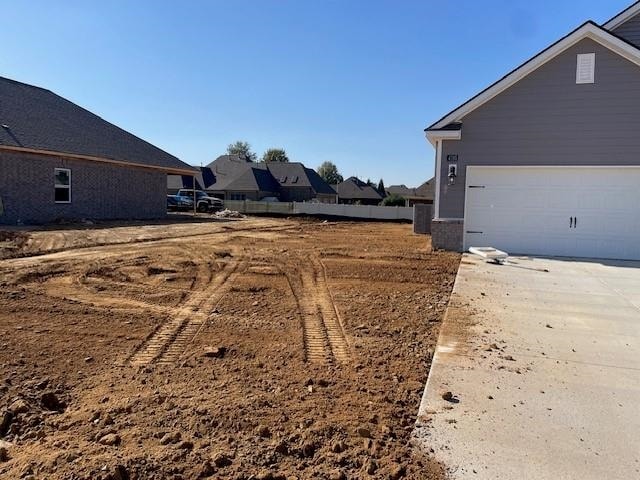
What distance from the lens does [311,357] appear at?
4.38 meters

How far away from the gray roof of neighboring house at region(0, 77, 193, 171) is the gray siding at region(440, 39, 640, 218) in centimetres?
1502

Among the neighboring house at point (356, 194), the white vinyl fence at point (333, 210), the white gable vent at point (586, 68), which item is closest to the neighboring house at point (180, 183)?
the white vinyl fence at point (333, 210)

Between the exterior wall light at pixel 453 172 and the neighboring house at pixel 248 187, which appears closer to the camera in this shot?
the exterior wall light at pixel 453 172

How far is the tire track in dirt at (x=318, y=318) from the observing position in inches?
177

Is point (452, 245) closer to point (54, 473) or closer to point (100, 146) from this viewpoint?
point (54, 473)

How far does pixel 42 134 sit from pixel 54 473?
18.8 meters

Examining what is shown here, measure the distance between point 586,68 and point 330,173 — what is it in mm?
82144

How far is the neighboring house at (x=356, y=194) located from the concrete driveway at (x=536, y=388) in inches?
2287

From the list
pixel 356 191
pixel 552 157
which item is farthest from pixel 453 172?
pixel 356 191

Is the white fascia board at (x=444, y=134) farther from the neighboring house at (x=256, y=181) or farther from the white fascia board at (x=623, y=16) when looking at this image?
the neighboring house at (x=256, y=181)

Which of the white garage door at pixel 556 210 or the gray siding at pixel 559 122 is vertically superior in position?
the gray siding at pixel 559 122

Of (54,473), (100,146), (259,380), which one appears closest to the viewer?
(54,473)

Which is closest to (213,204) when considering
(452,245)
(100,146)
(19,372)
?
(100,146)

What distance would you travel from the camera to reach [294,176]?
2136 inches
